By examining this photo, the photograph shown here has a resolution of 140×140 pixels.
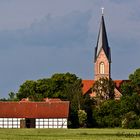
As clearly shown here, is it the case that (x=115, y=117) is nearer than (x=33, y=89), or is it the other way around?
(x=115, y=117)

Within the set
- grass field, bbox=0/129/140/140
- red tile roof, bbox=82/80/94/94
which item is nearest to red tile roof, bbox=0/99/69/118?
red tile roof, bbox=82/80/94/94

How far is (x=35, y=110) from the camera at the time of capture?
102 metres

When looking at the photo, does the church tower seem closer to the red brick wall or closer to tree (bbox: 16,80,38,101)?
the red brick wall

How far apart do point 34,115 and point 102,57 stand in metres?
38.6

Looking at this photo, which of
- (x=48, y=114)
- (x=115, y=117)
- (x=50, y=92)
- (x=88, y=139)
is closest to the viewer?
(x=88, y=139)

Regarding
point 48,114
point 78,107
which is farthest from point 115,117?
point 48,114

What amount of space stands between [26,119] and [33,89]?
25.3m

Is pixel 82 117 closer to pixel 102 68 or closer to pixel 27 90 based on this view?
pixel 27 90

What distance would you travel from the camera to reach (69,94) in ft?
382

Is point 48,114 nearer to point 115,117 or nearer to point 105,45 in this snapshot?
point 115,117

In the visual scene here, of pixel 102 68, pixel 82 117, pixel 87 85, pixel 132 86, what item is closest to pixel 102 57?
pixel 102 68

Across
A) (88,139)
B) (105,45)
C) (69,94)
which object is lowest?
(88,139)

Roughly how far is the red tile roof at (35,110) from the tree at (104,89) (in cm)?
1816

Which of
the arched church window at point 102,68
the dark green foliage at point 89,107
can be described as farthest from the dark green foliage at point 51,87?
the arched church window at point 102,68
